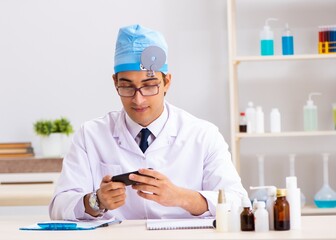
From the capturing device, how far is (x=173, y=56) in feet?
15.5

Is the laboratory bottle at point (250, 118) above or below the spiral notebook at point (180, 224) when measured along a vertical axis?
above

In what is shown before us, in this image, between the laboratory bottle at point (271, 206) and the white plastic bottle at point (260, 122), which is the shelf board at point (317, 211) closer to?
the white plastic bottle at point (260, 122)

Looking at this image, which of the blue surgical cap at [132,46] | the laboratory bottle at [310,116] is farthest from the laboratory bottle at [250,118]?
the blue surgical cap at [132,46]

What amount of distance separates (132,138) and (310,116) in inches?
80.2

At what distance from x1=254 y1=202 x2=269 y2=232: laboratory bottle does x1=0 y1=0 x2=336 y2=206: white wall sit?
8.41 feet

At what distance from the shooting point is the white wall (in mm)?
4695

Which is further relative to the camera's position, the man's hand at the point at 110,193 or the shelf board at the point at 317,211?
the shelf board at the point at 317,211

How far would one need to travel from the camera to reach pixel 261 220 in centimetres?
213

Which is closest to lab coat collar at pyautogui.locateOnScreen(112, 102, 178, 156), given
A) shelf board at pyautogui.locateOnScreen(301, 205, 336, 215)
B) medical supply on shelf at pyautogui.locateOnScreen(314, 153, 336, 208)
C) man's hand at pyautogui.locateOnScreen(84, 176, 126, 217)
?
man's hand at pyautogui.locateOnScreen(84, 176, 126, 217)

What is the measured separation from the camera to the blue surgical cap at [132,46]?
2.62 m

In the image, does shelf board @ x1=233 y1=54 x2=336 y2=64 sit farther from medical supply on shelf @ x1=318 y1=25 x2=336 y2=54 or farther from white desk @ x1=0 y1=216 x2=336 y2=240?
white desk @ x1=0 y1=216 x2=336 y2=240

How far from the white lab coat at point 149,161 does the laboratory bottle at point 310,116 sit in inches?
71.8

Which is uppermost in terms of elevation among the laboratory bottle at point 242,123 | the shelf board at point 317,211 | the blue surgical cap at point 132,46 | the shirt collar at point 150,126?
the blue surgical cap at point 132,46

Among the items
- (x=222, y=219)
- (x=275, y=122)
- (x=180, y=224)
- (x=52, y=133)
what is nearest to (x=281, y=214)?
(x=222, y=219)
